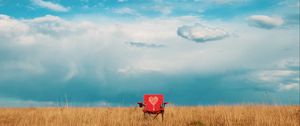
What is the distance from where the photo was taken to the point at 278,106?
13.2 meters

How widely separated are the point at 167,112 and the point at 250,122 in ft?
10.8

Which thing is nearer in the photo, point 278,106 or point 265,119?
point 265,119

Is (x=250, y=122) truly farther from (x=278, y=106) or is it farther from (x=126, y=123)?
(x=278, y=106)

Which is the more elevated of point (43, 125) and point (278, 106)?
point (278, 106)

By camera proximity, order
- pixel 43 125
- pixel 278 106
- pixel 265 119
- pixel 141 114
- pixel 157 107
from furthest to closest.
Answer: pixel 278 106
pixel 141 114
pixel 157 107
pixel 265 119
pixel 43 125

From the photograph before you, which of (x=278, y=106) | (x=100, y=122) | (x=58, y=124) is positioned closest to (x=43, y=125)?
(x=58, y=124)

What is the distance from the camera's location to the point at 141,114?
1170cm

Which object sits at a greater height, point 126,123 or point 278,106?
point 278,106

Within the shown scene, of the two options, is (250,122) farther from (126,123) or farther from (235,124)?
(126,123)

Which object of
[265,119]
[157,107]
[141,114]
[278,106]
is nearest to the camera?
[265,119]

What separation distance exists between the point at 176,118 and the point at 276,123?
263 cm

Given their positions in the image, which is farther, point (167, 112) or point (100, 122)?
point (167, 112)

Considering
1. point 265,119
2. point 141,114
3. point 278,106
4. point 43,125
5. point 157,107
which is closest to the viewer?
point 43,125

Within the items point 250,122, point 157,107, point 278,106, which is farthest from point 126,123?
point 278,106
